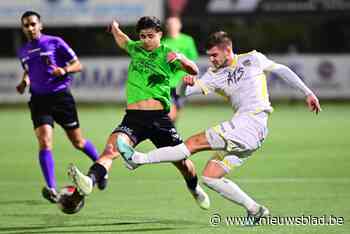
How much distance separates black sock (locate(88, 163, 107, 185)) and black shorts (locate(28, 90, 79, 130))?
2.12 meters

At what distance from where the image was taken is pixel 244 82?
8867mm

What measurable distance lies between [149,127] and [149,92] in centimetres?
35

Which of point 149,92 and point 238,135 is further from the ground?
point 149,92

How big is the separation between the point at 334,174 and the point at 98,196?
3396mm

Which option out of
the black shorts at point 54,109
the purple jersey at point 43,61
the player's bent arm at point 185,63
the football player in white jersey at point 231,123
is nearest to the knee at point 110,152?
the football player in white jersey at point 231,123

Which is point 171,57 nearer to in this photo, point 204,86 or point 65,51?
point 204,86

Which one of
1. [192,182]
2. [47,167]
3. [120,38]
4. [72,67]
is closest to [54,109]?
[72,67]

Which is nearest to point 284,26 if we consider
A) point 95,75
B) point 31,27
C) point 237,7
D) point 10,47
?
point 237,7

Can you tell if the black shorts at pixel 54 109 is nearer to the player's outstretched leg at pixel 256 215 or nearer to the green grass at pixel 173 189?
the green grass at pixel 173 189

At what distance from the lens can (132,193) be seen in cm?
1116

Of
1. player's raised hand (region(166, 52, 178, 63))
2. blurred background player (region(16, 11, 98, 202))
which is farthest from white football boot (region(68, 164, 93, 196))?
blurred background player (region(16, 11, 98, 202))

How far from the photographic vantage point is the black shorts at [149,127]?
9.23 m

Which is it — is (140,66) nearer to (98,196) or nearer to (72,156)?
(98,196)

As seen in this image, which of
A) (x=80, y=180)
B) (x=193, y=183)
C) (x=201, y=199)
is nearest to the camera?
(x=80, y=180)
